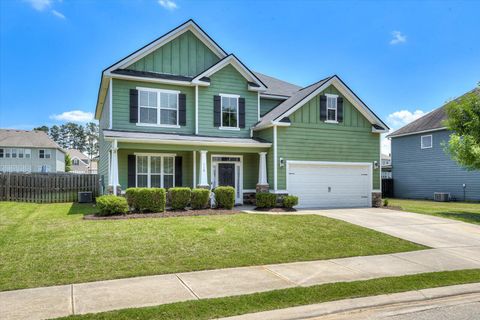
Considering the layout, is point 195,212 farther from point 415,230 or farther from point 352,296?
point 352,296

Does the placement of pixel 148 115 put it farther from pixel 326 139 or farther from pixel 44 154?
pixel 44 154

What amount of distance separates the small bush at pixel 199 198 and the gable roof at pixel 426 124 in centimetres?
1950

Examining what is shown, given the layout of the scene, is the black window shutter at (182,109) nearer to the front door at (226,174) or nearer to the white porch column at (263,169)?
the front door at (226,174)

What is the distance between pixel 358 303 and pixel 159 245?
493cm

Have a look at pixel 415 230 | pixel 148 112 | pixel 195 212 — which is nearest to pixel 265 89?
pixel 148 112

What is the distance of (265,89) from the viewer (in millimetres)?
18984

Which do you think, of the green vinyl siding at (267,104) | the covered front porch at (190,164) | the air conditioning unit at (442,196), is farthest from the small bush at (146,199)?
the air conditioning unit at (442,196)

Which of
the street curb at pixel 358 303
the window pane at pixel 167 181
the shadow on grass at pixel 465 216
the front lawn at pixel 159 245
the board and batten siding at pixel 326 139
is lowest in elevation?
the street curb at pixel 358 303

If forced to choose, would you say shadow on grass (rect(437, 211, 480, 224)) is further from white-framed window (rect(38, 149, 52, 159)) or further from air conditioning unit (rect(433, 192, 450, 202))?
white-framed window (rect(38, 149, 52, 159))

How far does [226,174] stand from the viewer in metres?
18.3

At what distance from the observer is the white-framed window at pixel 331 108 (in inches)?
722

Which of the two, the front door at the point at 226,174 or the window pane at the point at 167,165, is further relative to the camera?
the front door at the point at 226,174

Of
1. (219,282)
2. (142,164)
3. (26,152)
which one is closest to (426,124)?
(142,164)

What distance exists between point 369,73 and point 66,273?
64.9 ft
